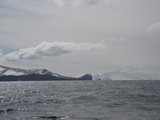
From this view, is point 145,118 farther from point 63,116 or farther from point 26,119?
point 26,119

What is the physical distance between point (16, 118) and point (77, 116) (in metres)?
10.9

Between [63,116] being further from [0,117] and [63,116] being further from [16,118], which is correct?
[0,117]

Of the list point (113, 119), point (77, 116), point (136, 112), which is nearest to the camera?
point (113, 119)

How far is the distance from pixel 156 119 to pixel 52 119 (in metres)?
18.0

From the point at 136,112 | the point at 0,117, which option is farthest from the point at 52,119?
the point at 136,112

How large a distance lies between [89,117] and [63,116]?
4.83m

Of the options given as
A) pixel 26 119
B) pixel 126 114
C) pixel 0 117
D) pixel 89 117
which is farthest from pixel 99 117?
pixel 0 117

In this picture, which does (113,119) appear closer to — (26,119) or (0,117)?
(26,119)

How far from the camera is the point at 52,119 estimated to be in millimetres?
42188

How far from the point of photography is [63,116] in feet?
146

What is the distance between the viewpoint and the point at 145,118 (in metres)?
42.7

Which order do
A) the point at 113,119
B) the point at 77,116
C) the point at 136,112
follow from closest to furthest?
the point at 113,119 → the point at 77,116 → the point at 136,112

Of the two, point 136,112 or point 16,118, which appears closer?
point 16,118

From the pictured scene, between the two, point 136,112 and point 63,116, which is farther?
point 136,112
